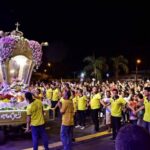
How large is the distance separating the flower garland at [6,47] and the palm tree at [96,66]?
3261 cm

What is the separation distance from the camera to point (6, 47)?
14039 millimetres

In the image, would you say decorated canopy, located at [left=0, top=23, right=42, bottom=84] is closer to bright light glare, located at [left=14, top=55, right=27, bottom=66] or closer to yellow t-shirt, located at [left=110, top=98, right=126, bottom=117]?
bright light glare, located at [left=14, top=55, right=27, bottom=66]

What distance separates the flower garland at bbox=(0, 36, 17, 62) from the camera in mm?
13969

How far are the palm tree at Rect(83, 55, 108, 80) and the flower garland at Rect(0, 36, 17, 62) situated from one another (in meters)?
32.6

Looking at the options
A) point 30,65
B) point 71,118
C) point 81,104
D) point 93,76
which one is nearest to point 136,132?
point 71,118

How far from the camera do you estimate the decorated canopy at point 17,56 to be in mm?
14148

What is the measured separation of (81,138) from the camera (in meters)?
12.1

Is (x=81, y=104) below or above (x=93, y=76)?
below

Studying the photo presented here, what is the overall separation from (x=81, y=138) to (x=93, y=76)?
36065 mm

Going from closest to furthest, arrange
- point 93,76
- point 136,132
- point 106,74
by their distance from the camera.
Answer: point 136,132 → point 93,76 → point 106,74

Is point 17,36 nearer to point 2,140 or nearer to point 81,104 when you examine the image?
point 81,104

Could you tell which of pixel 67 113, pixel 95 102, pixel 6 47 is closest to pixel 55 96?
pixel 95 102

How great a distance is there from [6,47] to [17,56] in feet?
3.05

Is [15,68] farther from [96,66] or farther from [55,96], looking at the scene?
[96,66]
